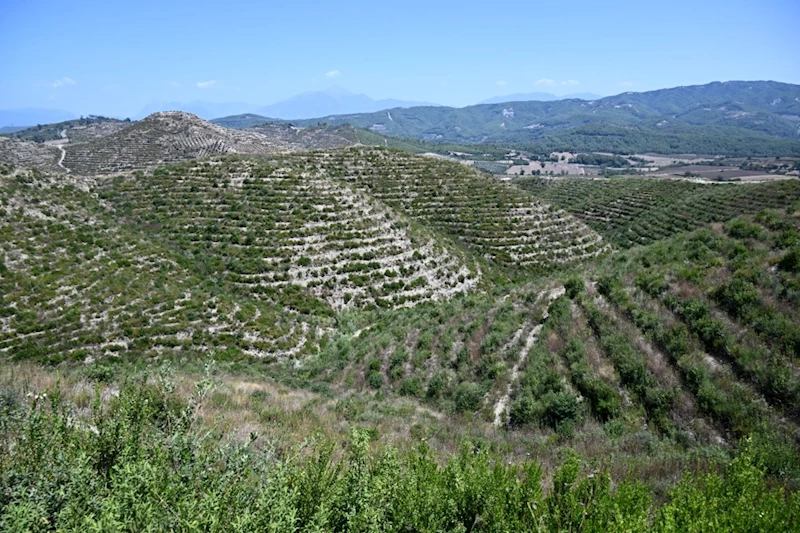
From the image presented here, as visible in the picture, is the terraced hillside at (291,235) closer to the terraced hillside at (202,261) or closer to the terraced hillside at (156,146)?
the terraced hillside at (202,261)

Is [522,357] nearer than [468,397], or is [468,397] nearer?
[468,397]

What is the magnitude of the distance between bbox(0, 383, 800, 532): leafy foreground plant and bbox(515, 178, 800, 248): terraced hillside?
1947 inches

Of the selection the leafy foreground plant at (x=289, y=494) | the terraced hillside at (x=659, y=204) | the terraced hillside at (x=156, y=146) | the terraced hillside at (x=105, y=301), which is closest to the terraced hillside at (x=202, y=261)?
the terraced hillside at (x=105, y=301)

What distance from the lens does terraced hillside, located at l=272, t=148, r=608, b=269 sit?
4006cm

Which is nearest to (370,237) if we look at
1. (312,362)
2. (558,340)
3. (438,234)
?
(438,234)

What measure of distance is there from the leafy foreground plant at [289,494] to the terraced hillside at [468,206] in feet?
112

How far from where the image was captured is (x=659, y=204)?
62.2m

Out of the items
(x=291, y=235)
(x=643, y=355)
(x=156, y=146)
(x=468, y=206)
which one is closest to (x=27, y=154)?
(x=156, y=146)

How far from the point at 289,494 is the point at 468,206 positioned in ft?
139

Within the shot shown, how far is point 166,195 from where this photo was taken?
3612 centimetres

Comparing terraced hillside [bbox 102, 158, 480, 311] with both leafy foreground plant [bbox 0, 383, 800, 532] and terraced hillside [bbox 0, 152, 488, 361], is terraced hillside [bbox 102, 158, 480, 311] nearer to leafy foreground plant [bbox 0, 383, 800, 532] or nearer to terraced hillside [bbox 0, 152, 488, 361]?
terraced hillside [bbox 0, 152, 488, 361]

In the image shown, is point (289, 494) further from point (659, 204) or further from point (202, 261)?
point (659, 204)

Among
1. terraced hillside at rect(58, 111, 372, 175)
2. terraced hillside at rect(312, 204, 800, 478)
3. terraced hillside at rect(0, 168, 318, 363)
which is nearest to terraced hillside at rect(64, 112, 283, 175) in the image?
terraced hillside at rect(58, 111, 372, 175)

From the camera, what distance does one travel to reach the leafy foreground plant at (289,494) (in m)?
3.72
